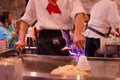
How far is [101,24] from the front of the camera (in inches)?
176

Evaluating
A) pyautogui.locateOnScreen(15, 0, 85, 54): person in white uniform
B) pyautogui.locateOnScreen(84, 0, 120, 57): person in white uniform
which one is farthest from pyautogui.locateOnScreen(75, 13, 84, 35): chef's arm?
pyautogui.locateOnScreen(84, 0, 120, 57): person in white uniform

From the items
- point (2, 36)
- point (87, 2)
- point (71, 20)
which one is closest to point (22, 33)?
point (71, 20)

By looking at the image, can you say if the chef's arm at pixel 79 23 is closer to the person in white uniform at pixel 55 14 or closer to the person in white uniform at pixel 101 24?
the person in white uniform at pixel 55 14

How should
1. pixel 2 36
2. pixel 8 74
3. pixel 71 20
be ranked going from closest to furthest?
Result: pixel 8 74 → pixel 71 20 → pixel 2 36

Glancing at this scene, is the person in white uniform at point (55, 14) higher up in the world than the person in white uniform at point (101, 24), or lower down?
higher up

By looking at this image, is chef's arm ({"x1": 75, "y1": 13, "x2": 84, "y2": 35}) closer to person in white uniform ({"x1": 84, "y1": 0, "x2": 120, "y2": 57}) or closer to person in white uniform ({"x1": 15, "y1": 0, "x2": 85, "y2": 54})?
person in white uniform ({"x1": 15, "y1": 0, "x2": 85, "y2": 54})

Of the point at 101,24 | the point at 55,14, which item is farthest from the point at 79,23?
the point at 101,24

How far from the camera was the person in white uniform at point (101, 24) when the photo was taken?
171 inches

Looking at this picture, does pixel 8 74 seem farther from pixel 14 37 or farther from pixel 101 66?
pixel 14 37

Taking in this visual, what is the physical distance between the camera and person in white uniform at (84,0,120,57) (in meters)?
4.35

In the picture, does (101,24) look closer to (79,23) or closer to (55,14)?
(55,14)

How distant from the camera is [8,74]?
3.67ft

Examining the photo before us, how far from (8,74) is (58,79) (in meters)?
0.19

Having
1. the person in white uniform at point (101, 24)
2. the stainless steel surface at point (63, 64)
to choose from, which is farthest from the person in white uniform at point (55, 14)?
the person in white uniform at point (101, 24)
